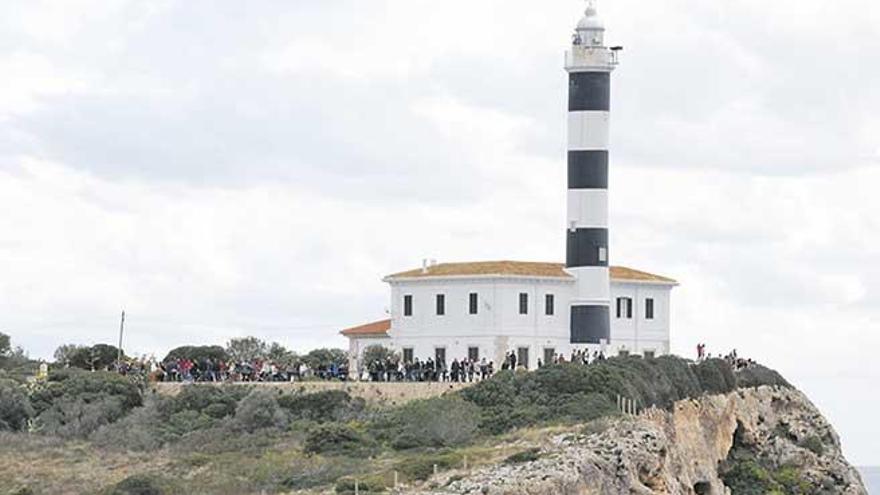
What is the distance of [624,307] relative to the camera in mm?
77562

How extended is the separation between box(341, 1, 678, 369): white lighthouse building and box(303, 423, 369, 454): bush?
62.1 feet

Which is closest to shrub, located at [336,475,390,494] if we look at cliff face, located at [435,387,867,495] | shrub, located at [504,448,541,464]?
cliff face, located at [435,387,867,495]

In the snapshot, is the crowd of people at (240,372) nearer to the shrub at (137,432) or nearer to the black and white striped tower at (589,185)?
the shrub at (137,432)

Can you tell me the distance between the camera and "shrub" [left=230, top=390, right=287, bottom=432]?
61188mm

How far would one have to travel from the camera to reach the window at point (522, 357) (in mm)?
73625

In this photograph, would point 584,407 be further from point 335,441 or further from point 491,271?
point 491,271

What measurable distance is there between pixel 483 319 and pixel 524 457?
2686cm

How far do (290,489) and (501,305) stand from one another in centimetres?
2802

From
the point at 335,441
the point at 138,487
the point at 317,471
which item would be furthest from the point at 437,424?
the point at 138,487

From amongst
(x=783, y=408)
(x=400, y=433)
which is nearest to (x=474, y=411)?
(x=400, y=433)

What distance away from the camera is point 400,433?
5456 centimetres

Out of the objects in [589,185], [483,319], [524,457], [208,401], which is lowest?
[524,457]

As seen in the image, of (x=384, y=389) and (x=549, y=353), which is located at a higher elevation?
(x=549, y=353)

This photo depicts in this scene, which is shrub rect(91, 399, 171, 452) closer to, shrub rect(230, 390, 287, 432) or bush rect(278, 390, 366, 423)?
shrub rect(230, 390, 287, 432)
